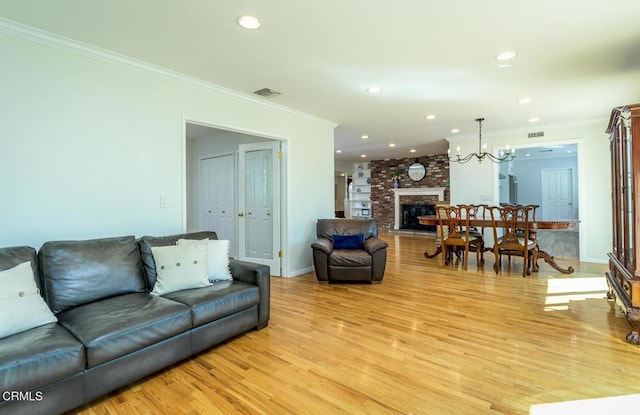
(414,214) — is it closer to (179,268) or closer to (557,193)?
(557,193)

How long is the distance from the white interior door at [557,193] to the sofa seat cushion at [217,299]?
1117cm

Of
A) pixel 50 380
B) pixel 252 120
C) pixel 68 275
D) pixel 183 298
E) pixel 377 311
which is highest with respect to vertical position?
pixel 252 120

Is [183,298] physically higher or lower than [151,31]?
lower

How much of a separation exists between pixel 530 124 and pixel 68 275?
6.69m

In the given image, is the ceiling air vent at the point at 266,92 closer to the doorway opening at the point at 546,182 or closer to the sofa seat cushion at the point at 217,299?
the sofa seat cushion at the point at 217,299

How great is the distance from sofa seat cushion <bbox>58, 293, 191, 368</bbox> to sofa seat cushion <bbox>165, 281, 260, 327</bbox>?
0.26 feet

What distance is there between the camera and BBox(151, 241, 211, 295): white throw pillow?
2506 mm

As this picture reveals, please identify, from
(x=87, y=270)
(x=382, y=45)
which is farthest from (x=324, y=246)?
(x=87, y=270)

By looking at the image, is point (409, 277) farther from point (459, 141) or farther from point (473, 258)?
point (459, 141)

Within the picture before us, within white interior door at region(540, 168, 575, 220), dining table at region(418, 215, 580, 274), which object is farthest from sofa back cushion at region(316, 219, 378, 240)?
white interior door at region(540, 168, 575, 220)

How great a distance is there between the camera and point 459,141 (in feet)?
21.6

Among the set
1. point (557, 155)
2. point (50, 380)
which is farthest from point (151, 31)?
point (557, 155)

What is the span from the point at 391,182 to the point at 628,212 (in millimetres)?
7824

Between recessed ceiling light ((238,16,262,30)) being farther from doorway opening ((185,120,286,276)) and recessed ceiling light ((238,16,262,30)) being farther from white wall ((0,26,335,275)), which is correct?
doorway opening ((185,120,286,276))
